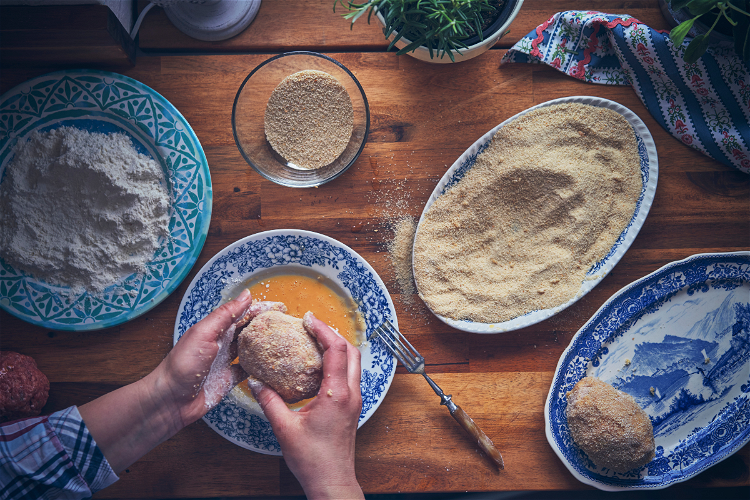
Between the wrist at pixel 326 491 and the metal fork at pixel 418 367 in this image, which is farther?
the metal fork at pixel 418 367

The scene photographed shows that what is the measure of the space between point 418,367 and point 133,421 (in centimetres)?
80

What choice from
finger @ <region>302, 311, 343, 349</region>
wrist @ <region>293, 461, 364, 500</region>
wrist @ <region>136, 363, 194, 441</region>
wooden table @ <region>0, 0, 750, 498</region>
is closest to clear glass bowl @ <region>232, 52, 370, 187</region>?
wooden table @ <region>0, 0, 750, 498</region>

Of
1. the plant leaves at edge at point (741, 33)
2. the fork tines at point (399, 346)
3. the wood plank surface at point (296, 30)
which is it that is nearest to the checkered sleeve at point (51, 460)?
the fork tines at point (399, 346)

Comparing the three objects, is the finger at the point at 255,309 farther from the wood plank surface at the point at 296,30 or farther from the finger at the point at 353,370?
the wood plank surface at the point at 296,30

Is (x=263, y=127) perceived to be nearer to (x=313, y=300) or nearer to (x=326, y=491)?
(x=313, y=300)

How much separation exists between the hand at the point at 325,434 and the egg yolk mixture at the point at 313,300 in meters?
0.21

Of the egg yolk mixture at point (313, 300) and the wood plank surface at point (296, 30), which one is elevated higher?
the wood plank surface at point (296, 30)

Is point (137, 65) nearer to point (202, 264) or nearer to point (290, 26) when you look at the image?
point (290, 26)

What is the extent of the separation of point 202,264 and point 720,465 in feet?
5.58

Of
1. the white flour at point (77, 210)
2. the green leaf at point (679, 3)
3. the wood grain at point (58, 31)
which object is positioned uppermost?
the green leaf at point (679, 3)

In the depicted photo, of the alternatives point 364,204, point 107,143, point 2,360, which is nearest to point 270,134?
point 364,204

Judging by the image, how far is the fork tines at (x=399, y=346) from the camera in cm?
131

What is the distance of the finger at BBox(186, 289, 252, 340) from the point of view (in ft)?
3.87

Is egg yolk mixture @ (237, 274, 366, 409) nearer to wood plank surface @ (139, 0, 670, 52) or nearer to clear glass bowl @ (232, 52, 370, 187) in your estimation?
clear glass bowl @ (232, 52, 370, 187)
